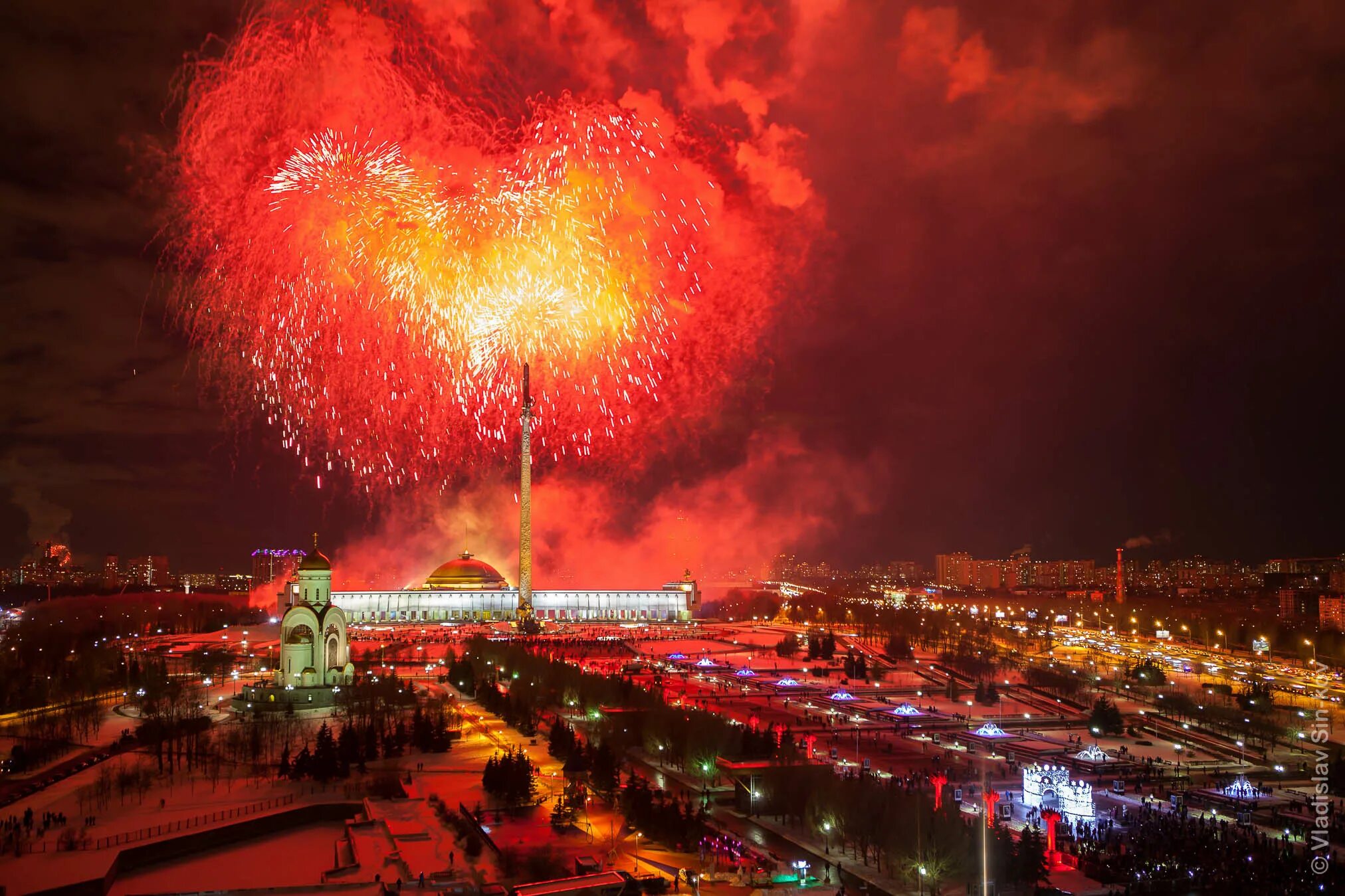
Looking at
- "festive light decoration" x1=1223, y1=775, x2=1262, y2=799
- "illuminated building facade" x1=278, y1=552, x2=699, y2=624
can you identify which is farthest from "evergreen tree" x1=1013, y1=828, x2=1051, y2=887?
"illuminated building facade" x1=278, y1=552, x2=699, y2=624

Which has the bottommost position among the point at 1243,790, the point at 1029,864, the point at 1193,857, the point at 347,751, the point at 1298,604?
the point at 1243,790

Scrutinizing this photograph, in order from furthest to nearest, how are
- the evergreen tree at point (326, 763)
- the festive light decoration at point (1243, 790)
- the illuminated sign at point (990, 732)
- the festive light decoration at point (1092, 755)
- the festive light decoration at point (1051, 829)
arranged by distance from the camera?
the illuminated sign at point (990, 732), the festive light decoration at point (1092, 755), the festive light decoration at point (1243, 790), the evergreen tree at point (326, 763), the festive light decoration at point (1051, 829)

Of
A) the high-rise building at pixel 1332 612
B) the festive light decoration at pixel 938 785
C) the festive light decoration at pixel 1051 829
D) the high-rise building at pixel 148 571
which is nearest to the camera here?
the festive light decoration at pixel 1051 829

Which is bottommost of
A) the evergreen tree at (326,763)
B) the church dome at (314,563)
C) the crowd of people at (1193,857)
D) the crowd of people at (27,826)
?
the crowd of people at (1193,857)

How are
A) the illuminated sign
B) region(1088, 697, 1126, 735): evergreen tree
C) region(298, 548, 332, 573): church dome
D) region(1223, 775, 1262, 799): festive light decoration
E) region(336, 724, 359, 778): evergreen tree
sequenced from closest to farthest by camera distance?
region(1223, 775, 1262, 799): festive light decoration → region(336, 724, 359, 778): evergreen tree → the illuminated sign → region(1088, 697, 1126, 735): evergreen tree → region(298, 548, 332, 573): church dome

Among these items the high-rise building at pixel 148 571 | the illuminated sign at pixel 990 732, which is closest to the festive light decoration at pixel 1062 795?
the illuminated sign at pixel 990 732

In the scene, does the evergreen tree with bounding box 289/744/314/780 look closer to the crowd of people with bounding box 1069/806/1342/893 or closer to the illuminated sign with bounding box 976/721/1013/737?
the crowd of people with bounding box 1069/806/1342/893

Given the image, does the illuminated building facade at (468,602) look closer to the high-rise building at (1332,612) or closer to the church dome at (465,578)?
the church dome at (465,578)

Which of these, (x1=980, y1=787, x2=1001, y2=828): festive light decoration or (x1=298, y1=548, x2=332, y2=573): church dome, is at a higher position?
(x1=298, y1=548, x2=332, y2=573): church dome

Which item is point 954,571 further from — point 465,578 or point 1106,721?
point 1106,721

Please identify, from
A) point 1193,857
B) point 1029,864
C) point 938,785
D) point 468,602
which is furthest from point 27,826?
point 468,602
